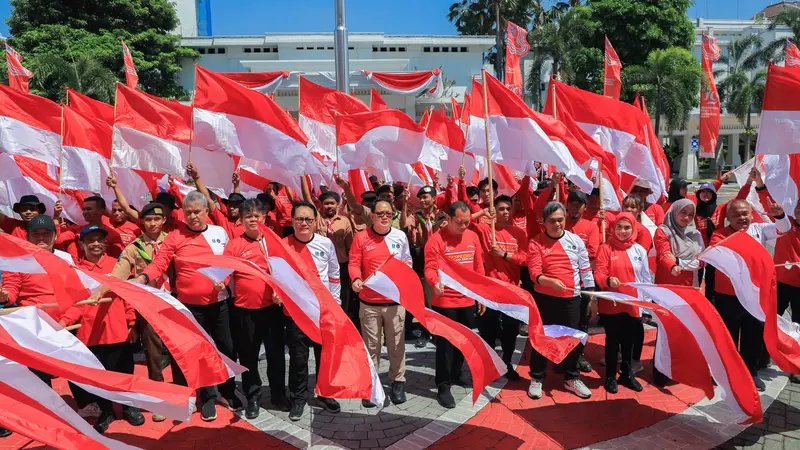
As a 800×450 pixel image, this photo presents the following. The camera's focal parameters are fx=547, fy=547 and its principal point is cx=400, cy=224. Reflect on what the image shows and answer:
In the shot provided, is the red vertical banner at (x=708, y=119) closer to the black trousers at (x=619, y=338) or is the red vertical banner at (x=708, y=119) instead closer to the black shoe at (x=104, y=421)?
the black trousers at (x=619, y=338)

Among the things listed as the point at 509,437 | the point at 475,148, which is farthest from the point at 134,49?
the point at 509,437

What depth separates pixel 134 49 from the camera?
3509 cm

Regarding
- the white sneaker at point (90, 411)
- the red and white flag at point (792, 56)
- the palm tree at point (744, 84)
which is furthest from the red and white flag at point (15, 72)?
the palm tree at point (744, 84)

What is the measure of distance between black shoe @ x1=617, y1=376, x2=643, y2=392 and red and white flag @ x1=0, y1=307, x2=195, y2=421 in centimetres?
421

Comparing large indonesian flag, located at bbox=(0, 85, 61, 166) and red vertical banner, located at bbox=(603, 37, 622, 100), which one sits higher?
red vertical banner, located at bbox=(603, 37, 622, 100)

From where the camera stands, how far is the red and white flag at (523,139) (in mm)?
6129

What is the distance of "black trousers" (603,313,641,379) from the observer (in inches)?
213

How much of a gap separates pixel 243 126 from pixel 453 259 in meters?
3.11

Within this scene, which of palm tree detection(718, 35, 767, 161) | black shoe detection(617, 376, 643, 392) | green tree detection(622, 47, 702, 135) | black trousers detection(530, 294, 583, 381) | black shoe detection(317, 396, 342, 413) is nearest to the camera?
black shoe detection(317, 396, 342, 413)

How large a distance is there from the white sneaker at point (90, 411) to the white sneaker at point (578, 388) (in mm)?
4552

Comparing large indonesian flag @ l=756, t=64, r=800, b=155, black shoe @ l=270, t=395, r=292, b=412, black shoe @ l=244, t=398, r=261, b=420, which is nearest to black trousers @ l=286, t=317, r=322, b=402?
black shoe @ l=270, t=395, r=292, b=412

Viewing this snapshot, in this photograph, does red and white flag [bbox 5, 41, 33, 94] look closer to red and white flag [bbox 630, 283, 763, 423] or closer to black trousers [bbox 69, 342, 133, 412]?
black trousers [bbox 69, 342, 133, 412]

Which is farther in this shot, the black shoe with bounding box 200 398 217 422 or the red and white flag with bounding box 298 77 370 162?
the red and white flag with bounding box 298 77 370 162

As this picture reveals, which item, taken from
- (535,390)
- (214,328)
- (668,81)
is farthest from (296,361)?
(668,81)
